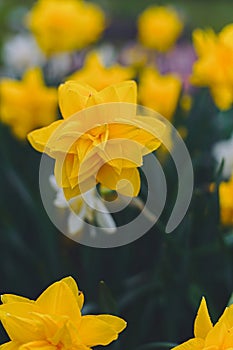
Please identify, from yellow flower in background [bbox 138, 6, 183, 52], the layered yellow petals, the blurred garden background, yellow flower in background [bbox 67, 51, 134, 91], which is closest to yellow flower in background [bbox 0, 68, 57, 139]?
the blurred garden background

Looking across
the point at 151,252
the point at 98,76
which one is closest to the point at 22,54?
the point at 98,76

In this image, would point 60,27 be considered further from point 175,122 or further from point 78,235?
point 78,235

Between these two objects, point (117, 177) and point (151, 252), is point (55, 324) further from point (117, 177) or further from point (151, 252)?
point (151, 252)

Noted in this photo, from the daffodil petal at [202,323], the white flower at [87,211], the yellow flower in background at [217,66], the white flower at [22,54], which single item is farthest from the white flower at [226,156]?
the white flower at [22,54]

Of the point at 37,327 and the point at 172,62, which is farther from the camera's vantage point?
the point at 172,62

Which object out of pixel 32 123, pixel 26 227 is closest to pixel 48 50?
pixel 32 123
